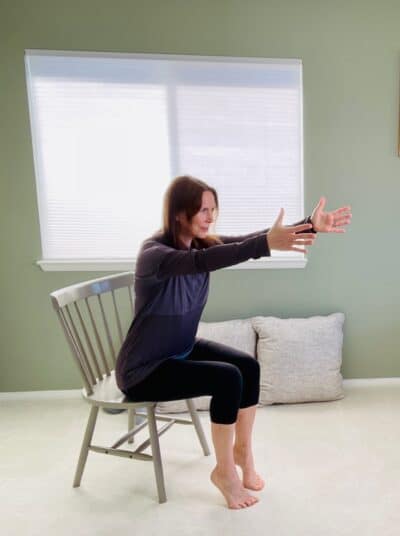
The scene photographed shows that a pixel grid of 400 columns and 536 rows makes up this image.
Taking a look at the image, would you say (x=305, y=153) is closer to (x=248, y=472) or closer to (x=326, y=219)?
(x=326, y=219)

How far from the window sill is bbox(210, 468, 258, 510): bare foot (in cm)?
117

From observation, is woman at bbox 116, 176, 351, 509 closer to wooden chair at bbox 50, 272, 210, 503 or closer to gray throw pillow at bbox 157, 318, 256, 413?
wooden chair at bbox 50, 272, 210, 503

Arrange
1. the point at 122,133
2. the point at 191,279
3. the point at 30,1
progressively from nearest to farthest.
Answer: the point at 191,279 < the point at 30,1 < the point at 122,133

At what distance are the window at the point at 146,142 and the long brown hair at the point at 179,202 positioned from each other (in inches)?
33.2

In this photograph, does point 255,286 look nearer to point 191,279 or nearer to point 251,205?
point 251,205

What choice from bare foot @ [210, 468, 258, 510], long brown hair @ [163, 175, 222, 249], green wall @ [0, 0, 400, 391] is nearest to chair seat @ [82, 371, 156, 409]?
bare foot @ [210, 468, 258, 510]

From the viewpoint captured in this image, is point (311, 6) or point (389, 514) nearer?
point (389, 514)

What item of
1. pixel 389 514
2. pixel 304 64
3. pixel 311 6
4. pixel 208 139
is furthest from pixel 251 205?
pixel 389 514

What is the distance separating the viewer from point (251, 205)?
2.33 meters

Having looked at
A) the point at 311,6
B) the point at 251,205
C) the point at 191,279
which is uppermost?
the point at 311,6

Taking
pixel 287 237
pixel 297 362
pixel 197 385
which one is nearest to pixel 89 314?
pixel 197 385

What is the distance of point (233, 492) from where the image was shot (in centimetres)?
144

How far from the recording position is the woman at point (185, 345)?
1408 mm

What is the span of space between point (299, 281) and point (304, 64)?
47.7 inches
